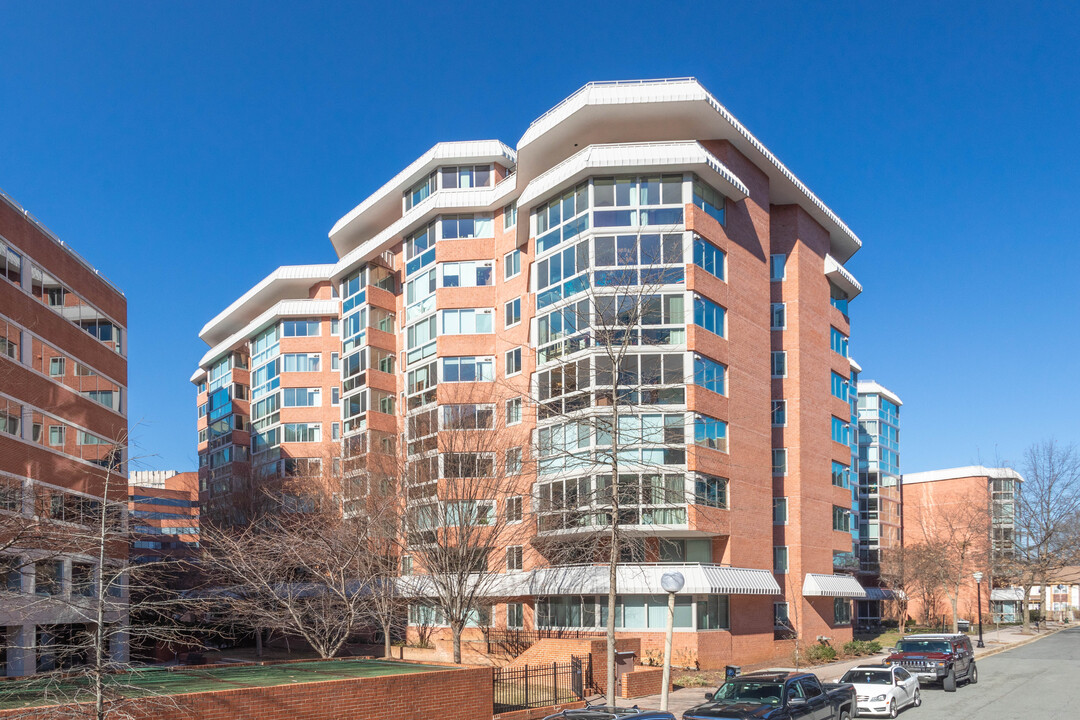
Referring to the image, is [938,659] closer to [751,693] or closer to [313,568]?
[751,693]

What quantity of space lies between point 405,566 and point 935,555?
168ft

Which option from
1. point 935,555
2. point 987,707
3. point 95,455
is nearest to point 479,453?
point 95,455

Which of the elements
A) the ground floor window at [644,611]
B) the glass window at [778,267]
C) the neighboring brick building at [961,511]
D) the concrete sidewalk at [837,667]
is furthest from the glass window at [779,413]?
the neighboring brick building at [961,511]

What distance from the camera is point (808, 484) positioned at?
46.9 m

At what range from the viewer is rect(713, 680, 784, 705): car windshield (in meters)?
19.2

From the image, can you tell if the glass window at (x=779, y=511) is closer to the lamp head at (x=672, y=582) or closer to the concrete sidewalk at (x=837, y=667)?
the concrete sidewalk at (x=837, y=667)

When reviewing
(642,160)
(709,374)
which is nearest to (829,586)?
(709,374)

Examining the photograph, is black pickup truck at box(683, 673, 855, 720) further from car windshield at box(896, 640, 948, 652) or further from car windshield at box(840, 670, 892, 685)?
car windshield at box(896, 640, 948, 652)

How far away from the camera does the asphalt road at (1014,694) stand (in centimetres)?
2481

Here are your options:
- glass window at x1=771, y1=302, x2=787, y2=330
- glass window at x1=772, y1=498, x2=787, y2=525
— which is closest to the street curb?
glass window at x1=772, y1=498, x2=787, y2=525

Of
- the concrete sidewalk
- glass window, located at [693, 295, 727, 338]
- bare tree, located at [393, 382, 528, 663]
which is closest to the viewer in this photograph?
the concrete sidewalk

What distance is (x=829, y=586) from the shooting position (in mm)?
46312

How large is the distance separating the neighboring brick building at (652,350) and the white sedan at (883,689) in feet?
26.0

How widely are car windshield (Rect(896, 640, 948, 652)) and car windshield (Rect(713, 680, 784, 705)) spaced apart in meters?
14.7
